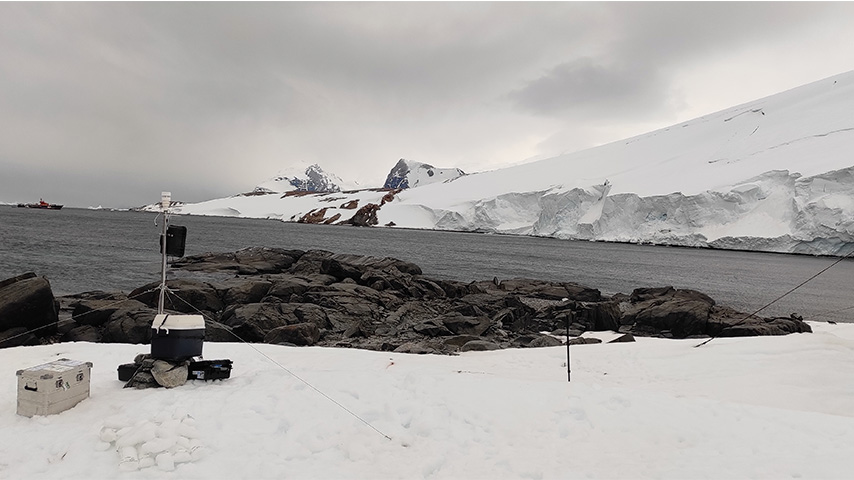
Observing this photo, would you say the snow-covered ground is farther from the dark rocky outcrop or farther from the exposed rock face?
the dark rocky outcrop

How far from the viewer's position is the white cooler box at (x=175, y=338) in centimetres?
730

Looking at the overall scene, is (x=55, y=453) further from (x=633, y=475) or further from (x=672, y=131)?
(x=672, y=131)

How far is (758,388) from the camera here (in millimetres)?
10125

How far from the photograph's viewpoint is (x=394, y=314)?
19.8 metres

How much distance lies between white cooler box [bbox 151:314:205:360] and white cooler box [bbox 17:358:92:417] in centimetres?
114

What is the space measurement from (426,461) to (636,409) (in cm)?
345

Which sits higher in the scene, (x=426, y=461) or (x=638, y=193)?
(x=638, y=193)

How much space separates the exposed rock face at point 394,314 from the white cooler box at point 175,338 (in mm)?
6235

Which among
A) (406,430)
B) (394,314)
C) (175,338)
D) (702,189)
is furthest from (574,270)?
(175,338)

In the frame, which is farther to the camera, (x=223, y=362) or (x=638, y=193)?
(x=638, y=193)

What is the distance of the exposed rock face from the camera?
14430mm

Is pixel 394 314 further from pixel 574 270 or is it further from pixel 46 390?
pixel 574 270

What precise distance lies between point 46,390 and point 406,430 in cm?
456

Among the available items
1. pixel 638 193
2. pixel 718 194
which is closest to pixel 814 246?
pixel 718 194
